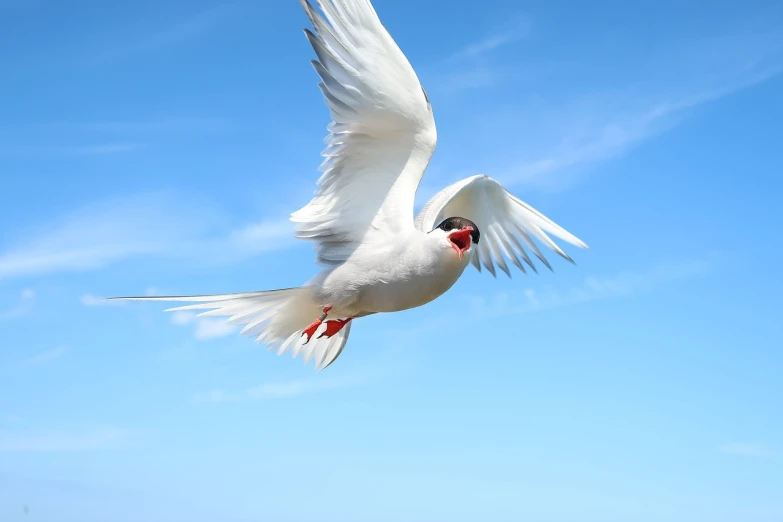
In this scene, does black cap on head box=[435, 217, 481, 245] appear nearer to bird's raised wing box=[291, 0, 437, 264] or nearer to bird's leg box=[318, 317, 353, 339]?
bird's raised wing box=[291, 0, 437, 264]

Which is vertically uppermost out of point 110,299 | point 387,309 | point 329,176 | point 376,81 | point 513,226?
point 513,226

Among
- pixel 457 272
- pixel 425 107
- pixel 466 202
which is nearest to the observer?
pixel 457 272

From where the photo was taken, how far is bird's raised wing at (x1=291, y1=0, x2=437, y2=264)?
6625mm

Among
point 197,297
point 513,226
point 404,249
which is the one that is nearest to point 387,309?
point 404,249

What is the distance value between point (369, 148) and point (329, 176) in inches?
17.3

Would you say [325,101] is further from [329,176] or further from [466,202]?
[466,202]

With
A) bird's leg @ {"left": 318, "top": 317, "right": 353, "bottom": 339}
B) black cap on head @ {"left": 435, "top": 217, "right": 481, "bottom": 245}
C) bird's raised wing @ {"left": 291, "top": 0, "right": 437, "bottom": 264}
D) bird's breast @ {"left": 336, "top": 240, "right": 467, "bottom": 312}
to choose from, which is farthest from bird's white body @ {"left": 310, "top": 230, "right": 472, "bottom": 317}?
bird's leg @ {"left": 318, "top": 317, "right": 353, "bottom": 339}

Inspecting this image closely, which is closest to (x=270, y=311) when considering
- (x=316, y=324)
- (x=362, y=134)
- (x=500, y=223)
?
(x=316, y=324)

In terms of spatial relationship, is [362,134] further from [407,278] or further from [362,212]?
[407,278]

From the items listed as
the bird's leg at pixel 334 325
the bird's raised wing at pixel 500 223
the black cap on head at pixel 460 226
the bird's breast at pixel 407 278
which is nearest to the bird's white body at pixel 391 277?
the bird's breast at pixel 407 278

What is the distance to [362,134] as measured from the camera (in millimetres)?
7012

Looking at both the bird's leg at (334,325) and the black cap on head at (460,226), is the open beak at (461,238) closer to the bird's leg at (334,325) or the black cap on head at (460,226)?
the black cap on head at (460,226)

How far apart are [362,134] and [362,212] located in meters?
0.71

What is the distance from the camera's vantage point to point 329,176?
718 cm
